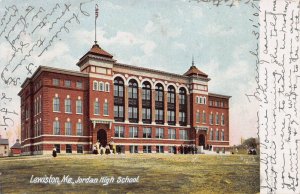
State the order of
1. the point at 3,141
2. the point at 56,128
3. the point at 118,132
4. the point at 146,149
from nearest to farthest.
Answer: the point at 3,141 → the point at 56,128 → the point at 118,132 → the point at 146,149

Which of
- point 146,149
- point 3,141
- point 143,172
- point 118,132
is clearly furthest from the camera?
point 146,149

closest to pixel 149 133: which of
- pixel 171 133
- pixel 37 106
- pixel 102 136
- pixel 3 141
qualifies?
pixel 171 133

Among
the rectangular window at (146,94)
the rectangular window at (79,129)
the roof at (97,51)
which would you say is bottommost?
the rectangular window at (79,129)

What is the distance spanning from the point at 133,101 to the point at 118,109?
34 centimetres

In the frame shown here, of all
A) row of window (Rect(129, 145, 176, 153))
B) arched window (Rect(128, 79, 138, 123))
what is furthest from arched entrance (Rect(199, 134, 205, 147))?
arched window (Rect(128, 79, 138, 123))

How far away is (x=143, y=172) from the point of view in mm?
7980

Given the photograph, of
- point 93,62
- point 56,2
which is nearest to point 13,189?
point 93,62

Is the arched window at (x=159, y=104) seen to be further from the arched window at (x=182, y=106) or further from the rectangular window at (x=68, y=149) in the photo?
the rectangular window at (x=68, y=149)

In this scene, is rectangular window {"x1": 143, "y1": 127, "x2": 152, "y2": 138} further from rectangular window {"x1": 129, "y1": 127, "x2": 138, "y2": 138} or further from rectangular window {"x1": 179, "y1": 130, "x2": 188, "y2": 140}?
rectangular window {"x1": 179, "y1": 130, "x2": 188, "y2": 140}

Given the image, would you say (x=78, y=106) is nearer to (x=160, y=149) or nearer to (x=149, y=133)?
(x=149, y=133)

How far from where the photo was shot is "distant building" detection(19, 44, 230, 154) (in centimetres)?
773

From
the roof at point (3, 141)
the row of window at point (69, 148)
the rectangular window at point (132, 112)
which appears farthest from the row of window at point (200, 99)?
the roof at point (3, 141)

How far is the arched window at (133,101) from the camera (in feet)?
27.7

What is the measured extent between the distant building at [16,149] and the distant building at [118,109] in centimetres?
9
